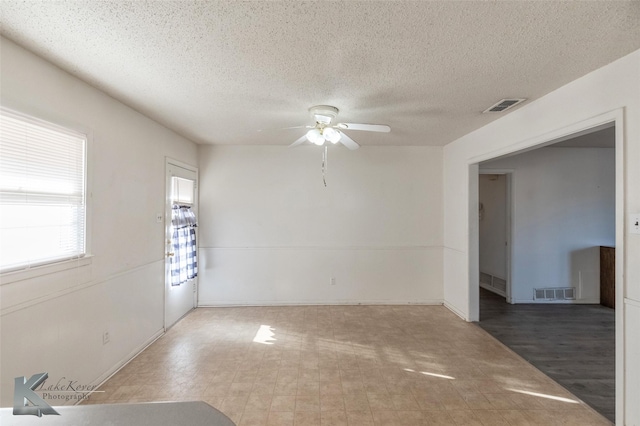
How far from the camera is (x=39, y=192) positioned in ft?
6.24

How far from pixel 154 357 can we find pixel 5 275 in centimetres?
168

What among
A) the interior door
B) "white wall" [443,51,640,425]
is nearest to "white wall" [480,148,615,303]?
"white wall" [443,51,640,425]

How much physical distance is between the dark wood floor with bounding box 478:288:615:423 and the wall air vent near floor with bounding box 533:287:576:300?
0.15 metres

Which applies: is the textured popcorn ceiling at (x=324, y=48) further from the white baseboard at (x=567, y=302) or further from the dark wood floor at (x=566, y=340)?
the white baseboard at (x=567, y=302)

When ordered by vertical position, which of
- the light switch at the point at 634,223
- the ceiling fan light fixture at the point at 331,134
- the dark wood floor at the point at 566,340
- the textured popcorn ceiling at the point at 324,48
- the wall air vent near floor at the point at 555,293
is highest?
the textured popcorn ceiling at the point at 324,48

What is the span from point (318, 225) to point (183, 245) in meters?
1.97

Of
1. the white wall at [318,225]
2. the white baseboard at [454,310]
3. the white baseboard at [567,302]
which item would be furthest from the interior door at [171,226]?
the white baseboard at [567,302]

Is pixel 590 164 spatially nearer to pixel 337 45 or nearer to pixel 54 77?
pixel 337 45

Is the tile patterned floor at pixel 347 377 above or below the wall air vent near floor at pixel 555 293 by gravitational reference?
below

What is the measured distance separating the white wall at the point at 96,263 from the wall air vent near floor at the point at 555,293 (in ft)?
18.3

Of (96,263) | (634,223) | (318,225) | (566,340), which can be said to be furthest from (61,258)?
(566,340)

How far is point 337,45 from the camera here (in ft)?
5.90

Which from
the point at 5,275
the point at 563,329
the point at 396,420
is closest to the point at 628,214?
the point at 396,420

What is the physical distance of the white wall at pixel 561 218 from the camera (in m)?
4.68
